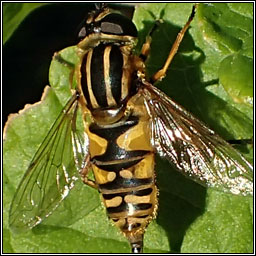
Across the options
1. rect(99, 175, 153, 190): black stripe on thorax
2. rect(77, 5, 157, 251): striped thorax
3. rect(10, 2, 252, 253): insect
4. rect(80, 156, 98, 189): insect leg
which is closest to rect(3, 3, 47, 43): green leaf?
rect(10, 2, 252, 253): insect

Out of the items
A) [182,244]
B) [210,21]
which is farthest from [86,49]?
[182,244]

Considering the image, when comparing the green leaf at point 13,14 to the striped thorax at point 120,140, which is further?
the green leaf at point 13,14

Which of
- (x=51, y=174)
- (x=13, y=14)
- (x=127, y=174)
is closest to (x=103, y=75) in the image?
(x=127, y=174)

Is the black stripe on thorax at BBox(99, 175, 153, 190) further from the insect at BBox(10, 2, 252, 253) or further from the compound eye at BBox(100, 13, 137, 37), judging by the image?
the compound eye at BBox(100, 13, 137, 37)

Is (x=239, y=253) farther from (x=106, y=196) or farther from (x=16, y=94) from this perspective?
(x=16, y=94)

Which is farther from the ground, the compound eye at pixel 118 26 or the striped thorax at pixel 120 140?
the compound eye at pixel 118 26

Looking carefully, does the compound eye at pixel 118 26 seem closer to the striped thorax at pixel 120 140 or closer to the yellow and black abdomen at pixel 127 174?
the striped thorax at pixel 120 140

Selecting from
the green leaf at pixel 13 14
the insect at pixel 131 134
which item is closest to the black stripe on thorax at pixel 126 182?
the insect at pixel 131 134
